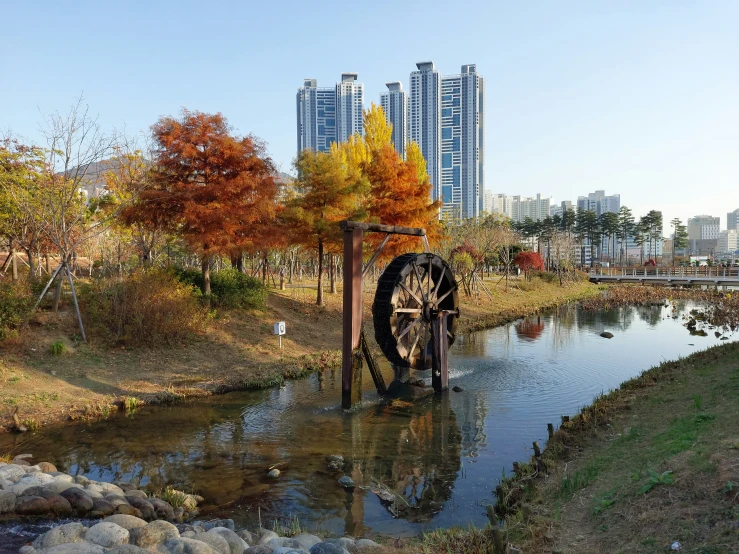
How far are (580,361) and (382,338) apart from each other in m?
7.28

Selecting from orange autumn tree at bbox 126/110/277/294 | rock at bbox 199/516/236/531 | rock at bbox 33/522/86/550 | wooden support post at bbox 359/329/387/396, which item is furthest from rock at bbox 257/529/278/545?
orange autumn tree at bbox 126/110/277/294

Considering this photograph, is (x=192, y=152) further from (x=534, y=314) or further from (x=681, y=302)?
(x=681, y=302)

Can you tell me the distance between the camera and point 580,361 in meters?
16.7

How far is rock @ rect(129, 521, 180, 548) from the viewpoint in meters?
5.20

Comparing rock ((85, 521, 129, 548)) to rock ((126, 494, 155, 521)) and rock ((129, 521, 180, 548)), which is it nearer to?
rock ((129, 521, 180, 548))

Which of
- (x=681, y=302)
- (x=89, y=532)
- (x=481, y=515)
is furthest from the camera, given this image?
(x=681, y=302)

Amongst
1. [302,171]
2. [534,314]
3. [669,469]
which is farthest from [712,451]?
[534,314]

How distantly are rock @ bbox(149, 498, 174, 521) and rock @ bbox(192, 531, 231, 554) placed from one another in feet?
4.09

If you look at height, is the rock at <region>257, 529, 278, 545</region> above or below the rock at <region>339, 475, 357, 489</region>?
above

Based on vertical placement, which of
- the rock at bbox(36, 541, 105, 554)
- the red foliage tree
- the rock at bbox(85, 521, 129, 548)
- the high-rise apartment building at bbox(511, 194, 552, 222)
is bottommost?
the rock at bbox(85, 521, 129, 548)

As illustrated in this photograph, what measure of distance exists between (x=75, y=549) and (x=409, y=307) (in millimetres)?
10090

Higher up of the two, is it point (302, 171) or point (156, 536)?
point (302, 171)

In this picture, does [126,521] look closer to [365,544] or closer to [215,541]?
[215,541]

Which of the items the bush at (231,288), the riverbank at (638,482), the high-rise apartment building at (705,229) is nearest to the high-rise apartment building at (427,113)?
the bush at (231,288)
